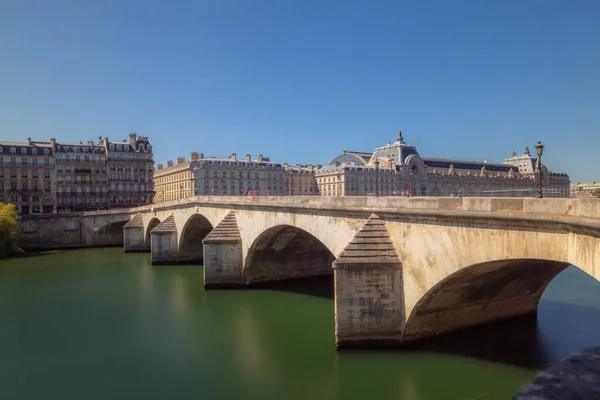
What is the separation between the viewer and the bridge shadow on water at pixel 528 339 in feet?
50.1

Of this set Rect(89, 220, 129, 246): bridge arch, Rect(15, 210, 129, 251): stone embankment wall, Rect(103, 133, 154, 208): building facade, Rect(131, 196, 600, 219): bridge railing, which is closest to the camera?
Rect(131, 196, 600, 219): bridge railing

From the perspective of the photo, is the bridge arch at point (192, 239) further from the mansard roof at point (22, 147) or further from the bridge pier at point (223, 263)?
the mansard roof at point (22, 147)

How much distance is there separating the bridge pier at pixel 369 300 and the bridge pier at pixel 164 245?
2553cm

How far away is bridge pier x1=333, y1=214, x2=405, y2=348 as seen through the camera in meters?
15.3

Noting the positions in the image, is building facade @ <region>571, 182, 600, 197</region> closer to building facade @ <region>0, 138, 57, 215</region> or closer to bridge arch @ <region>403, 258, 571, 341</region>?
bridge arch @ <region>403, 258, 571, 341</region>

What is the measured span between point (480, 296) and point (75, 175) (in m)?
65.3

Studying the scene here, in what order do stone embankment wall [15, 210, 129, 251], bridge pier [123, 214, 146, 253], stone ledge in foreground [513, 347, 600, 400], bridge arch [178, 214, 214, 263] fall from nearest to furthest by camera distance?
stone ledge in foreground [513, 347, 600, 400] < bridge arch [178, 214, 214, 263] < bridge pier [123, 214, 146, 253] < stone embankment wall [15, 210, 129, 251]

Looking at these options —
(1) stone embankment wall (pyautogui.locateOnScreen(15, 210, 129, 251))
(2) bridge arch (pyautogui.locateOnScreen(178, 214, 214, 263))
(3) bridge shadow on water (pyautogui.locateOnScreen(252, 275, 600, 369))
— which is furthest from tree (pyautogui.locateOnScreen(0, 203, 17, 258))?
(3) bridge shadow on water (pyautogui.locateOnScreen(252, 275, 600, 369))

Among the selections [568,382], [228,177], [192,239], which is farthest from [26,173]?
[568,382]

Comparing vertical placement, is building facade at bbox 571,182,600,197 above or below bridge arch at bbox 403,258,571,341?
above

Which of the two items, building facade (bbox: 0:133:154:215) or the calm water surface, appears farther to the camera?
building facade (bbox: 0:133:154:215)

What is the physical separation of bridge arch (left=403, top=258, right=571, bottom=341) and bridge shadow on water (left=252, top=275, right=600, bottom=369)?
1.11ft

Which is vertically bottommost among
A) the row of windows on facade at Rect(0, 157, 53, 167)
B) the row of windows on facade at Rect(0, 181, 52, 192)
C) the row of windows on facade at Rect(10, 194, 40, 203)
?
the row of windows on facade at Rect(10, 194, 40, 203)

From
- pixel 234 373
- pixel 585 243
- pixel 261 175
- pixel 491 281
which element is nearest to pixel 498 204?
pixel 585 243
